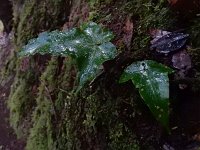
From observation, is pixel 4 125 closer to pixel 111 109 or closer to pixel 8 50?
pixel 8 50

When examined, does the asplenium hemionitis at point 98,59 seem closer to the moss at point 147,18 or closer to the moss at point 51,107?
the moss at point 147,18

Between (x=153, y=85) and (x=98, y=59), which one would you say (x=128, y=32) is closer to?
(x=98, y=59)

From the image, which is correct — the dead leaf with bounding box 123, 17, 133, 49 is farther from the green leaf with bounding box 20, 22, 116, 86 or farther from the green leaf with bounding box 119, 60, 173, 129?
the green leaf with bounding box 119, 60, 173, 129

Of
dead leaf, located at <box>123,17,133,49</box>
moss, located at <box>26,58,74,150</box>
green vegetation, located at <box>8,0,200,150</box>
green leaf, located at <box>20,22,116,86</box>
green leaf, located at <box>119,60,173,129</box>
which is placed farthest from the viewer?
moss, located at <box>26,58,74,150</box>

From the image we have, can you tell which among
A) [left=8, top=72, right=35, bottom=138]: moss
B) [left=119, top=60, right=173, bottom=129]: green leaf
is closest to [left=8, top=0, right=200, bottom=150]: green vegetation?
[left=8, top=72, right=35, bottom=138]: moss

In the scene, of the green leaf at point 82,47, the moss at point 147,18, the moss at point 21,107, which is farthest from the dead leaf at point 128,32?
the moss at point 21,107

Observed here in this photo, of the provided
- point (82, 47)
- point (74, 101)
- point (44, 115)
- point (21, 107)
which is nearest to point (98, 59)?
point (82, 47)

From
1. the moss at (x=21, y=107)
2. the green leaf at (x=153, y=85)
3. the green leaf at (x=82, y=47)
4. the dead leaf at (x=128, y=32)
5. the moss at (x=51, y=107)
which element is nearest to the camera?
the green leaf at (x=153, y=85)
